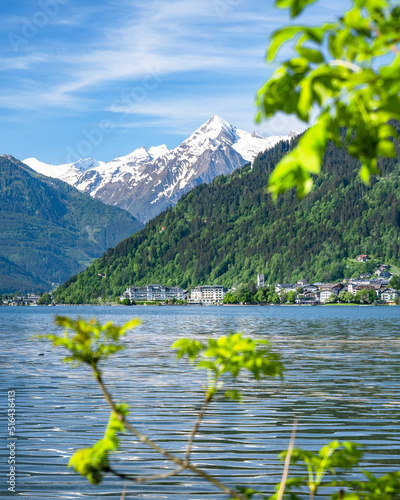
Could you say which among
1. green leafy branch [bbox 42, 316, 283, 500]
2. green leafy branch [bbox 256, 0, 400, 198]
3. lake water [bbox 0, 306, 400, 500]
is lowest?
lake water [bbox 0, 306, 400, 500]

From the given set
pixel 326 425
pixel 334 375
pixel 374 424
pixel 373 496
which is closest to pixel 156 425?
pixel 326 425

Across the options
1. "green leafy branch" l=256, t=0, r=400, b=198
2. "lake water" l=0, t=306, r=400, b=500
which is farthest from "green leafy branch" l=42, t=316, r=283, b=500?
"lake water" l=0, t=306, r=400, b=500

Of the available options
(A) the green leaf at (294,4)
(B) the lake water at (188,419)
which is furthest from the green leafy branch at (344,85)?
(B) the lake water at (188,419)

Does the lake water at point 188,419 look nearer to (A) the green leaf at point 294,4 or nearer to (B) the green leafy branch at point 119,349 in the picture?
(B) the green leafy branch at point 119,349

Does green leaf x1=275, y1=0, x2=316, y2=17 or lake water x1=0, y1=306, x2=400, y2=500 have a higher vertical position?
green leaf x1=275, y1=0, x2=316, y2=17

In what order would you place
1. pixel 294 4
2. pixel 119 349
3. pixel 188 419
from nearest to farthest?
pixel 294 4 → pixel 119 349 → pixel 188 419

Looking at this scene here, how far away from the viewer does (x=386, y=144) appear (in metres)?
2.87

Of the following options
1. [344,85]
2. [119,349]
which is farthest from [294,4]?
[119,349]

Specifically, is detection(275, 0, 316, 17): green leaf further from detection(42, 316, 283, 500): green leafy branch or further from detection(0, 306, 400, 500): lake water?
detection(0, 306, 400, 500): lake water

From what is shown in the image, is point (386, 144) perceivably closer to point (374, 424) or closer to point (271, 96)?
point (271, 96)

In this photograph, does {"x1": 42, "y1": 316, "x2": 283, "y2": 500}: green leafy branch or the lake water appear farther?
the lake water

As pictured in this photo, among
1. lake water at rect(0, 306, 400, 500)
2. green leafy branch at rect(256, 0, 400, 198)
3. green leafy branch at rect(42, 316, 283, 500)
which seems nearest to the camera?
green leafy branch at rect(256, 0, 400, 198)

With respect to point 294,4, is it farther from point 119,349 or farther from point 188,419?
point 188,419

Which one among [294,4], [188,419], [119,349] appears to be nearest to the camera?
[294,4]
